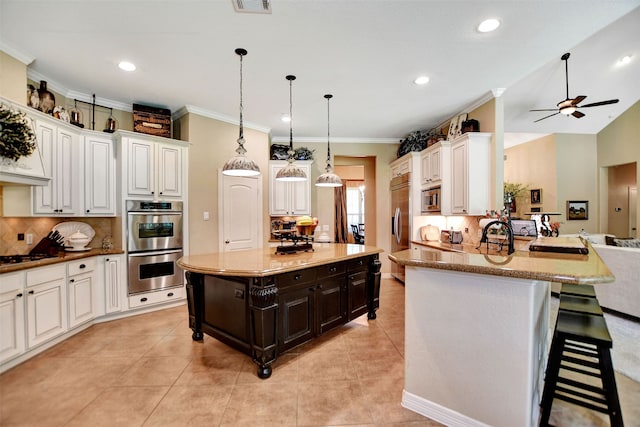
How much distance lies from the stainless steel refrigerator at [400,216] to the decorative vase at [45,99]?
16.6ft

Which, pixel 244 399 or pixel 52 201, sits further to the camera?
A: pixel 52 201

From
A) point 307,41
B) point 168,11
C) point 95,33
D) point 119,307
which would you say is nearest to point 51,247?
point 119,307

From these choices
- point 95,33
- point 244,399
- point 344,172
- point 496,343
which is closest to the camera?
point 496,343

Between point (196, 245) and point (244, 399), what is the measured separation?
8.87 ft

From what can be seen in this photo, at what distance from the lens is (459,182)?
13.3 ft

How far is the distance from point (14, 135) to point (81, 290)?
1.70m

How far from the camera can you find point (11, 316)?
92.3 inches

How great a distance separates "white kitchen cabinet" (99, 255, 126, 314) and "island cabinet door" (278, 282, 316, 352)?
2488 mm

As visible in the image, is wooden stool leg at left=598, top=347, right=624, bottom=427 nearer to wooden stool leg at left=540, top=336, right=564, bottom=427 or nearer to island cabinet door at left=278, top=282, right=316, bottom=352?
wooden stool leg at left=540, top=336, right=564, bottom=427

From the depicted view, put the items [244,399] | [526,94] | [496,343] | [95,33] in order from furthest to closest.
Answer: [526,94] < [95,33] < [244,399] < [496,343]

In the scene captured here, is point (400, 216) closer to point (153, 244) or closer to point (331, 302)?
point (331, 302)

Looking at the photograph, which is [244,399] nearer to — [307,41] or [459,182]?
[307,41]

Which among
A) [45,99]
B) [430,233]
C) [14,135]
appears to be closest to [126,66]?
[45,99]

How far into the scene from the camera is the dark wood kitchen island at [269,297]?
2211 mm
